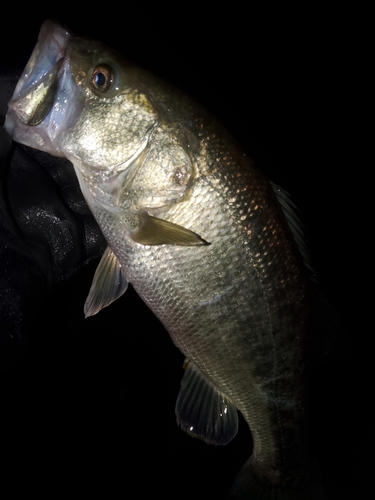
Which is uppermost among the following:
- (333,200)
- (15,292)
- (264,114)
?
(264,114)

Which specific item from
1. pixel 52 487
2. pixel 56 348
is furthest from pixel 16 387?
pixel 52 487

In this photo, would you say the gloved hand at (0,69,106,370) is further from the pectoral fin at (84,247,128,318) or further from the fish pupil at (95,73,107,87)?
the fish pupil at (95,73,107,87)

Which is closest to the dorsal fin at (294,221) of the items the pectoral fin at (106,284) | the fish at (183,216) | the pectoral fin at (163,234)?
the fish at (183,216)

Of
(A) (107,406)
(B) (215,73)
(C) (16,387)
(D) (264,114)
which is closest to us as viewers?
(C) (16,387)

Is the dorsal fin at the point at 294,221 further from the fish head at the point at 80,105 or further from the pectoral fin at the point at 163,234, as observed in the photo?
the fish head at the point at 80,105

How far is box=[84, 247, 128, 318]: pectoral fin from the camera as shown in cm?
105

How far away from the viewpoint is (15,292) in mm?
1075

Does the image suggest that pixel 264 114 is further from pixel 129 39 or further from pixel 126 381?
pixel 126 381

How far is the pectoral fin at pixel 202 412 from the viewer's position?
1155mm

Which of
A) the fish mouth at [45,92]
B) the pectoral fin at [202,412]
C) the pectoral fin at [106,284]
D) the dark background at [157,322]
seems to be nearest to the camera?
the fish mouth at [45,92]

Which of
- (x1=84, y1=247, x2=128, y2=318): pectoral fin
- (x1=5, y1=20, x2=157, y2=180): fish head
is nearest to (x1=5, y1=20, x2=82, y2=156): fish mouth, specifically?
(x1=5, y1=20, x2=157, y2=180): fish head

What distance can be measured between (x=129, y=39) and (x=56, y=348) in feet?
7.30

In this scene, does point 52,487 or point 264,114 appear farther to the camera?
point 264,114

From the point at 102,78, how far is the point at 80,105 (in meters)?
0.10
